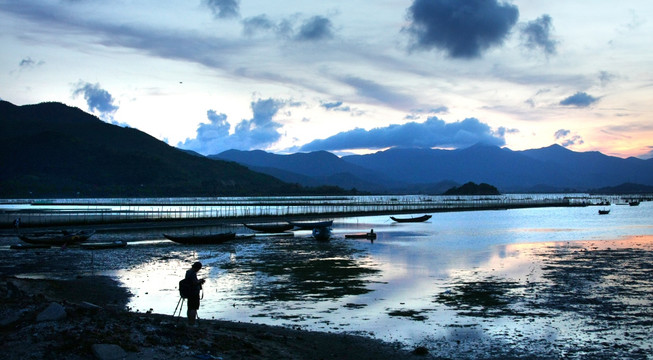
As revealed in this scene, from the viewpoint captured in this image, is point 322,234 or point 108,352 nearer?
point 108,352

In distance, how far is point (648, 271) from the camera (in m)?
29.4

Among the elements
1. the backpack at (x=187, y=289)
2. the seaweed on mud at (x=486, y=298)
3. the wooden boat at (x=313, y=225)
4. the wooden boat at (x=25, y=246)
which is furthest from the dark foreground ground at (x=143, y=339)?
the wooden boat at (x=313, y=225)

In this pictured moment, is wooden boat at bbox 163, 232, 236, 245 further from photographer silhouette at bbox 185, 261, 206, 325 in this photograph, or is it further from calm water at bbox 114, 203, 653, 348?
photographer silhouette at bbox 185, 261, 206, 325

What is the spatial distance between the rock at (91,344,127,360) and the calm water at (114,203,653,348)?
7348 millimetres

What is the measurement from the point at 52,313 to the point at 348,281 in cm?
1670

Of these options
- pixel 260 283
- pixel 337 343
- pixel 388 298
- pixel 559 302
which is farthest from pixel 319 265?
pixel 337 343

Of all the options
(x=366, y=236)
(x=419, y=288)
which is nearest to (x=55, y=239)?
(x=366, y=236)

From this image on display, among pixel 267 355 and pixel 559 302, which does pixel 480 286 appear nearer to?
pixel 559 302

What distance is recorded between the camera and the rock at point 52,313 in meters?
13.3

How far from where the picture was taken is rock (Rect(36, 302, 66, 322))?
13289mm

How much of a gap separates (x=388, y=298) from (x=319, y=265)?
1145 centimetres

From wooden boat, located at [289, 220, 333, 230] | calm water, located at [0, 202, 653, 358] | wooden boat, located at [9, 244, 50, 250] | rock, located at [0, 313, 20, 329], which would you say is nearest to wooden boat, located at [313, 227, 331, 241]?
wooden boat, located at [289, 220, 333, 230]

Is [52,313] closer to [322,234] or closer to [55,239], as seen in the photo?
[55,239]

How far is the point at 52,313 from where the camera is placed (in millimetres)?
13438
